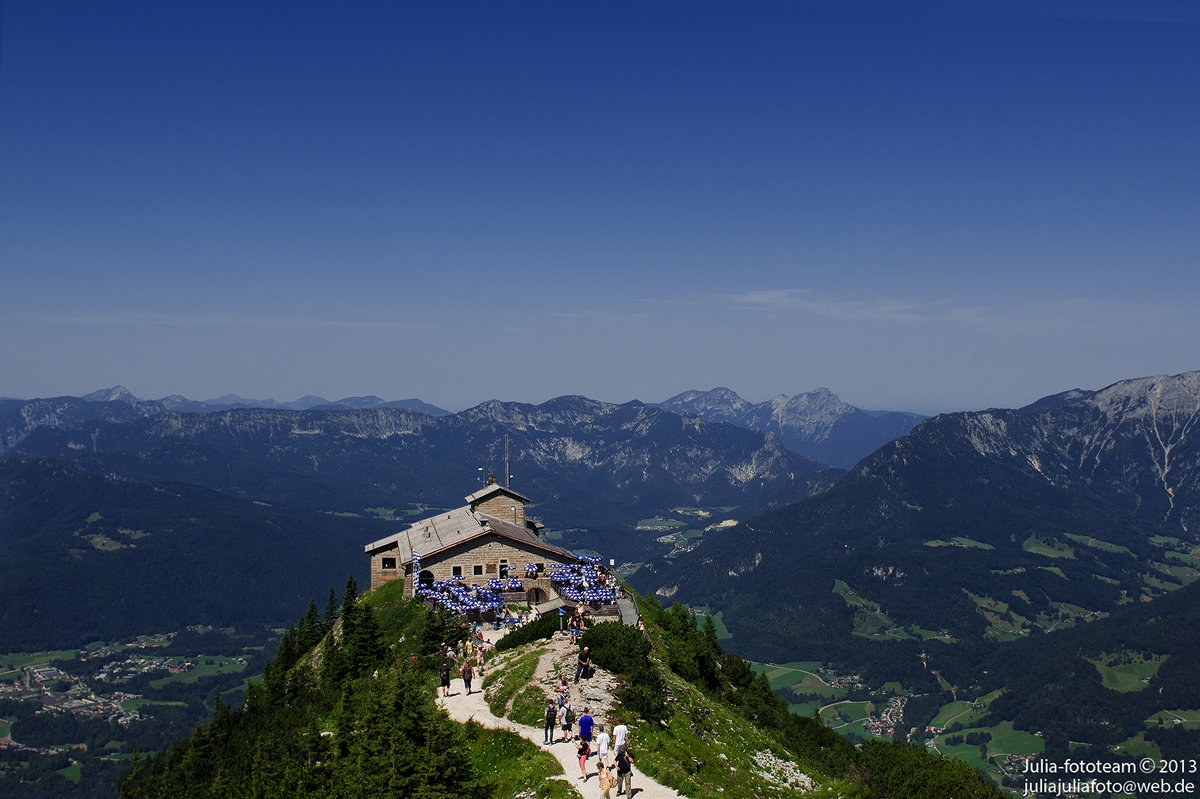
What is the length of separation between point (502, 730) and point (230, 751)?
864 inches

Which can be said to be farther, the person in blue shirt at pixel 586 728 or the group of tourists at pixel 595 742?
the person in blue shirt at pixel 586 728

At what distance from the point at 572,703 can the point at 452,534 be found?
37.3 metres

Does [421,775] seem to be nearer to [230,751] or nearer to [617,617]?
[230,751]

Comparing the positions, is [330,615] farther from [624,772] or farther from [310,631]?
[624,772]

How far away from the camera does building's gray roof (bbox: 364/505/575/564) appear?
70875 millimetres

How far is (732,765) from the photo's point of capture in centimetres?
3912

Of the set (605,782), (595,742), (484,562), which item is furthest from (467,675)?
(484,562)

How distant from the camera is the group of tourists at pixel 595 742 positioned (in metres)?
31.0

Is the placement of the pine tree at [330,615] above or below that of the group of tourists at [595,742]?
below

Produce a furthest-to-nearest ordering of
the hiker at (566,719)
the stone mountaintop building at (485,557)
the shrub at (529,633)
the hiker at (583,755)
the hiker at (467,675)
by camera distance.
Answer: the stone mountaintop building at (485,557) < the shrub at (529,633) < the hiker at (467,675) < the hiker at (566,719) < the hiker at (583,755)

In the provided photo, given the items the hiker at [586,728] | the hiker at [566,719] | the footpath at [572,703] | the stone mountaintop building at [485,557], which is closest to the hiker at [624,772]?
the footpath at [572,703]

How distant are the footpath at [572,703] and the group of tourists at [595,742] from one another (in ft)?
1.25

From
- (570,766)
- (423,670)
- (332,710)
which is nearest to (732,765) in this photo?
(570,766)

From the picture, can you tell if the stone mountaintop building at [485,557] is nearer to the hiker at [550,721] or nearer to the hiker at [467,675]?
the hiker at [467,675]
